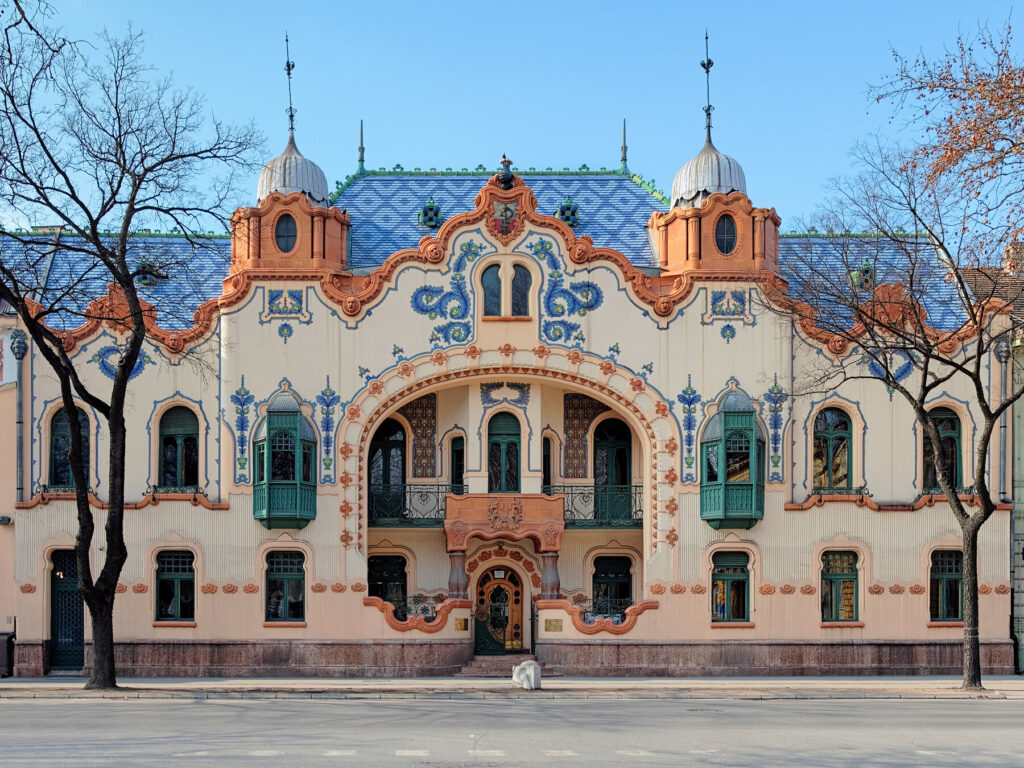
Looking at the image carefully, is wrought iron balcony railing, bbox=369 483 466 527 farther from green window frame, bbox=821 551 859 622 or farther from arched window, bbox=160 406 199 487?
green window frame, bbox=821 551 859 622

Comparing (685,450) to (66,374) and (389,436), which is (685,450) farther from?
(66,374)

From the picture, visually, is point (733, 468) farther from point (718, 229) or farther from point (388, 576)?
point (388, 576)

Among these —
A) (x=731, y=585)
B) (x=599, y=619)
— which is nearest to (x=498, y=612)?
(x=599, y=619)

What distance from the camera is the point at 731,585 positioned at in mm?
35656

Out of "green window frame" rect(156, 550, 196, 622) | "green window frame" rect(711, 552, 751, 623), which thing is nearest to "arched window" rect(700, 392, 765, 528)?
"green window frame" rect(711, 552, 751, 623)

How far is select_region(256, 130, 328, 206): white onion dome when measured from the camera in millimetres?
37469

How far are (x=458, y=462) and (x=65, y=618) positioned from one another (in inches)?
401

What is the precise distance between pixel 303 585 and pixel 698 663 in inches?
377

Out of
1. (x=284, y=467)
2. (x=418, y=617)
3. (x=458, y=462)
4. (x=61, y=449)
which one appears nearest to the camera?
→ (x=418, y=617)

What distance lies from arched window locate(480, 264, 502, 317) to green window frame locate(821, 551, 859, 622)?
992 centimetres

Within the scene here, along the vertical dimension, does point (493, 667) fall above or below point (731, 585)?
below

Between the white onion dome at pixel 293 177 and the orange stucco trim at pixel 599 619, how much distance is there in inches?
464

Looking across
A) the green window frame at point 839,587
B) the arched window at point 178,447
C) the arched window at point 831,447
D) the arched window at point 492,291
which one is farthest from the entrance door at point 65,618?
the arched window at point 831,447

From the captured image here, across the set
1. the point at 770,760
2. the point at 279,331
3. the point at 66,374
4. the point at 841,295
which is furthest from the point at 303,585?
the point at 770,760
